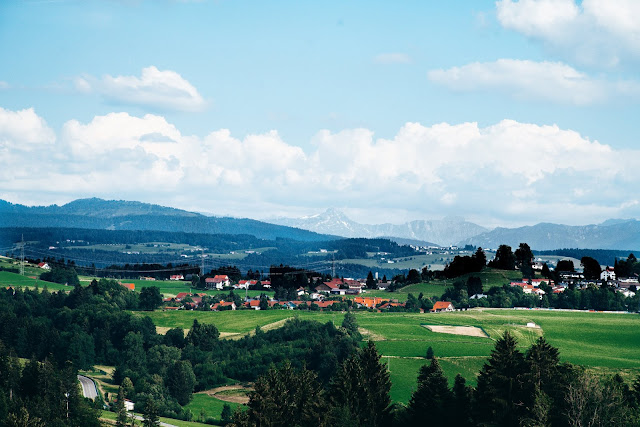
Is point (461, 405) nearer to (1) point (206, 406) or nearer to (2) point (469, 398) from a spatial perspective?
(2) point (469, 398)

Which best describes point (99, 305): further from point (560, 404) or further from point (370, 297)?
point (560, 404)

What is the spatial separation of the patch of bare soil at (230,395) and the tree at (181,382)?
3321 millimetres

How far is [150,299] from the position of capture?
179 meters

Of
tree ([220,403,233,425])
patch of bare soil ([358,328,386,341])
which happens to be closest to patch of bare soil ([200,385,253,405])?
tree ([220,403,233,425])

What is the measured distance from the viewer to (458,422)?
238ft

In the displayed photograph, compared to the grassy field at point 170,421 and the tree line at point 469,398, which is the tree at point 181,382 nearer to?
the grassy field at point 170,421

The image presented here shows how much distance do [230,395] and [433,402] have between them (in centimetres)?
5117

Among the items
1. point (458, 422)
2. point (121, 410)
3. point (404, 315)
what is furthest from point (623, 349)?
point (121, 410)

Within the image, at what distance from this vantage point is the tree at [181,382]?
386ft

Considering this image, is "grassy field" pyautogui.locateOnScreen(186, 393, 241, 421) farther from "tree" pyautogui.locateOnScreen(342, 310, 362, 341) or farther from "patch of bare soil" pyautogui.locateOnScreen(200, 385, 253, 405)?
"tree" pyautogui.locateOnScreen(342, 310, 362, 341)

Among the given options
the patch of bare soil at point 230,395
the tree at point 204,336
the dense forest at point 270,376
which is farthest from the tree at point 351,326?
the tree at point 204,336

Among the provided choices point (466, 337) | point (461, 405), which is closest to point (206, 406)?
point (466, 337)

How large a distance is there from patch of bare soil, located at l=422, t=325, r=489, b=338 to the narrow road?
184ft

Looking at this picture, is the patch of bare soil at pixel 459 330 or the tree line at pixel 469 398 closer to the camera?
the tree line at pixel 469 398
